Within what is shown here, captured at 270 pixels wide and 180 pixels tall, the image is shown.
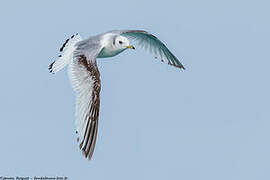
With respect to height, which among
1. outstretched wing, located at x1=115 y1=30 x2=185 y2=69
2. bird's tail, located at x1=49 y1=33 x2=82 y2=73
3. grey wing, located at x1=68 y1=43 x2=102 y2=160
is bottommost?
grey wing, located at x1=68 y1=43 x2=102 y2=160

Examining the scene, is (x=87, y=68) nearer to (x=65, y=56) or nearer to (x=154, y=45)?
(x=65, y=56)

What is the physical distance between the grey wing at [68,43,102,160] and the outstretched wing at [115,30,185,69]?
2.41 m

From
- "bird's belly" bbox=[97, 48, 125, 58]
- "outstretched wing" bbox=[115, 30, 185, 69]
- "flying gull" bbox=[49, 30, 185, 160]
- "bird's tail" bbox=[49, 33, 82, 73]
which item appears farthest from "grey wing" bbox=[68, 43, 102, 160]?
"outstretched wing" bbox=[115, 30, 185, 69]

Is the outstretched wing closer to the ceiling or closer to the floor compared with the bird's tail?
closer to the ceiling

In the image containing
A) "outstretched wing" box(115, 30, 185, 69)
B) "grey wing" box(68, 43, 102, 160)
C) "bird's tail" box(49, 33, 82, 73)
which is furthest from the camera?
"outstretched wing" box(115, 30, 185, 69)

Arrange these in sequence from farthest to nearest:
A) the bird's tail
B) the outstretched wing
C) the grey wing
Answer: the outstretched wing, the bird's tail, the grey wing

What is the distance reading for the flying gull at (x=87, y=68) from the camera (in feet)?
27.9

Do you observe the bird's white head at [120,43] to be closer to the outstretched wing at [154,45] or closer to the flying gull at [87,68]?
the flying gull at [87,68]

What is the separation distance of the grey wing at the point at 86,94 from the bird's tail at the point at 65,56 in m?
0.30

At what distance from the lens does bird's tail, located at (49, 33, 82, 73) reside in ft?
32.4

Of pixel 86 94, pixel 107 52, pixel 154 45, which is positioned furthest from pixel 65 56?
pixel 154 45

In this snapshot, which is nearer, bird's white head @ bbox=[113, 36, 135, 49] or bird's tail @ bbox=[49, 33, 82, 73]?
bird's tail @ bbox=[49, 33, 82, 73]

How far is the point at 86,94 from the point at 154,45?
12.0ft

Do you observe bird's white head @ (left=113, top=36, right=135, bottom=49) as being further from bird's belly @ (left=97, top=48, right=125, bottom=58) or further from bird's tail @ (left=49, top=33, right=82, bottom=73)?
bird's tail @ (left=49, top=33, right=82, bottom=73)
